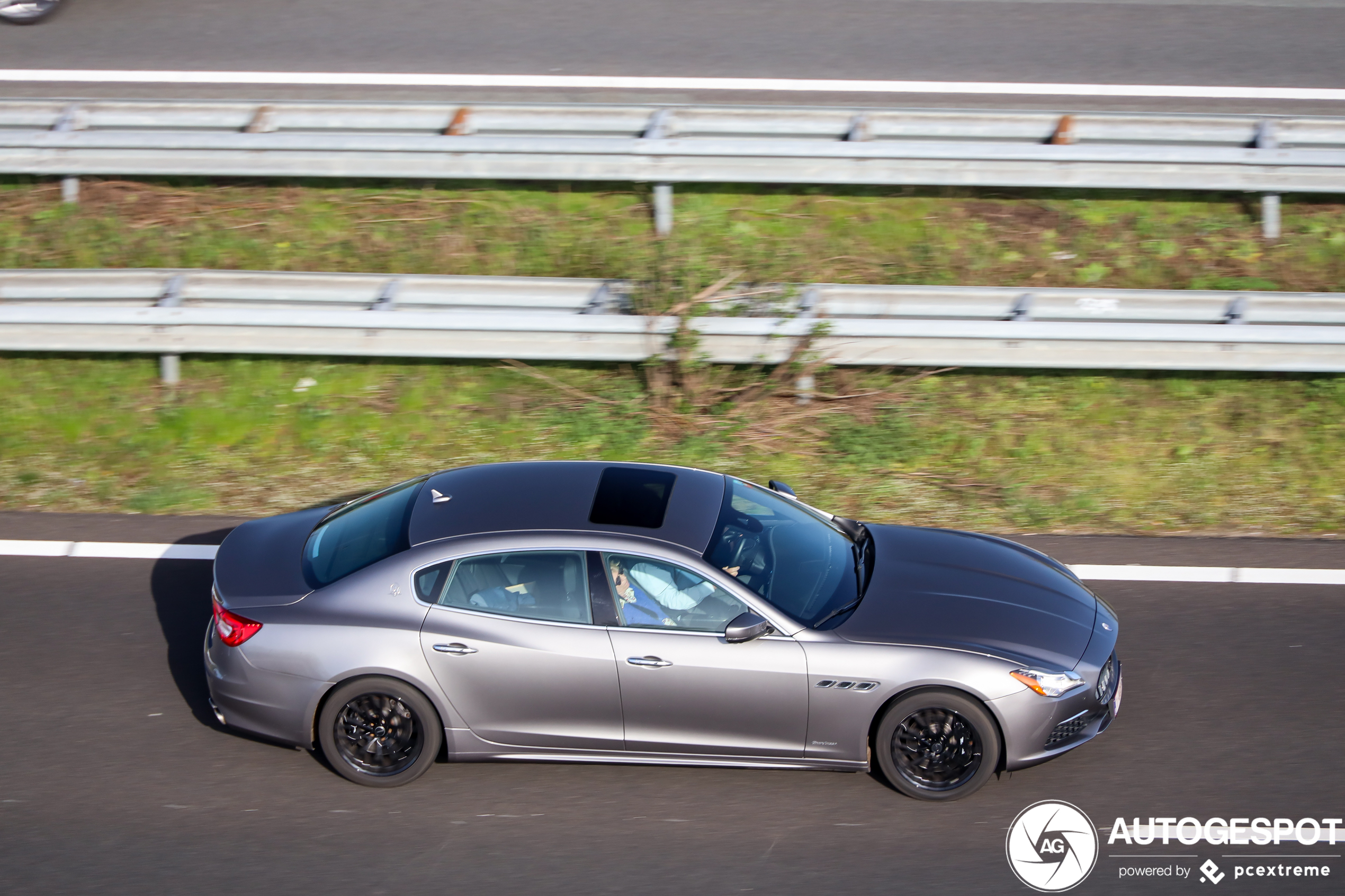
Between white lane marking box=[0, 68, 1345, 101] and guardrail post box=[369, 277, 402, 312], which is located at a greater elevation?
white lane marking box=[0, 68, 1345, 101]

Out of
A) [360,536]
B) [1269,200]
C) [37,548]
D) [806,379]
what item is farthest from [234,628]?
[1269,200]

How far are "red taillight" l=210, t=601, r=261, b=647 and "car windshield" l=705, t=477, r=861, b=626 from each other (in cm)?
210

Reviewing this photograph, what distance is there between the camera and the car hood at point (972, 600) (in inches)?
217

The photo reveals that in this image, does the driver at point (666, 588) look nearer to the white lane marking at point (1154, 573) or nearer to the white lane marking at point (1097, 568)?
the white lane marking at point (1097, 568)

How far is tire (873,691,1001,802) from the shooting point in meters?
5.39

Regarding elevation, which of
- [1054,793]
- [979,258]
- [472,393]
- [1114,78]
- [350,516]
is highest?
[1114,78]

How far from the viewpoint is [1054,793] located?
5.61 meters

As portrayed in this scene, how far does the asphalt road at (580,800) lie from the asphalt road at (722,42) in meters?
6.84

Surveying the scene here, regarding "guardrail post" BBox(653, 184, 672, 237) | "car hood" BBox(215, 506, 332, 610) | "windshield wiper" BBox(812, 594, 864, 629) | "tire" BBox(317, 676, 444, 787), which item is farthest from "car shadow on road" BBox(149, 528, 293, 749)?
"guardrail post" BBox(653, 184, 672, 237)

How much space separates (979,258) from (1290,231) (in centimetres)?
269

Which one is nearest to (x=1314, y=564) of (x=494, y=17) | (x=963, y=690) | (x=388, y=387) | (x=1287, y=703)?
(x=1287, y=703)

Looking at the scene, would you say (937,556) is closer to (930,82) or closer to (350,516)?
(350,516)

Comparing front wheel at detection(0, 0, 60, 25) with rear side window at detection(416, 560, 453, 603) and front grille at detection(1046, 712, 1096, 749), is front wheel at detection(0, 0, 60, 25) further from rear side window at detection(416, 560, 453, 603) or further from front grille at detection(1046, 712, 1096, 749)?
front grille at detection(1046, 712, 1096, 749)

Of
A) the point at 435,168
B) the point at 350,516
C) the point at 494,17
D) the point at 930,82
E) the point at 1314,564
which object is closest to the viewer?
the point at 350,516
